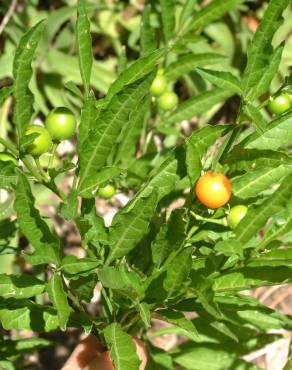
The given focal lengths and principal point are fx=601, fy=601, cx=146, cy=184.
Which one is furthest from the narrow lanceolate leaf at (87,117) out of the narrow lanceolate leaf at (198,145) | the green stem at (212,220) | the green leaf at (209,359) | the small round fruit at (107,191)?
the green leaf at (209,359)

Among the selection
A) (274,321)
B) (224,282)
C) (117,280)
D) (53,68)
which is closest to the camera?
(117,280)

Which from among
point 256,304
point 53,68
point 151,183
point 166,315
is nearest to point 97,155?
Result: point 151,183

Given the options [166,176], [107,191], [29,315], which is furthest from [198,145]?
[29,315]

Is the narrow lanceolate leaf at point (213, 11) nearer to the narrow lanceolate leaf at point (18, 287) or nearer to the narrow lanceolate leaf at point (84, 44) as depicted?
the narrow lanceolate leaf at point (84, 44)

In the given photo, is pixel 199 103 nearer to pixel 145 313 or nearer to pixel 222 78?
pixel 222 78

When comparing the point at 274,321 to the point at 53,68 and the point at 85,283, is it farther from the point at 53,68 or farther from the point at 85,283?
the point at 53,68

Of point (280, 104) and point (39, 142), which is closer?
point (39, 142)
